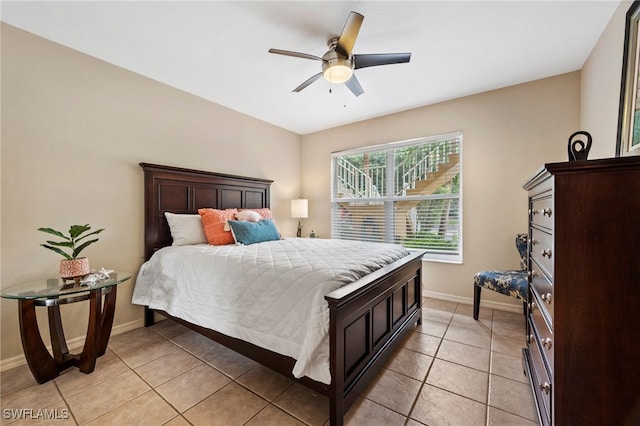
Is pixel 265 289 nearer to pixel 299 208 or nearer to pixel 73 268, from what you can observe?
pixel 73 268

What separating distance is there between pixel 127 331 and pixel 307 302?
2237 millimetres

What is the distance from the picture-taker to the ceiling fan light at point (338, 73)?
6.77 ft

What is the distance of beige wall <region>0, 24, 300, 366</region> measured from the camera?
77.3 inches

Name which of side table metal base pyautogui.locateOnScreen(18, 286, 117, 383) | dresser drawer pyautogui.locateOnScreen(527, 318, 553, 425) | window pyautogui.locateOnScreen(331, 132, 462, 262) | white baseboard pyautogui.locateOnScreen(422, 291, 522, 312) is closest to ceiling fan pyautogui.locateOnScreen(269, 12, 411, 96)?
window pyautogui.locateOnScreen(331, 132, 462, 262)

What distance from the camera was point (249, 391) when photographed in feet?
5.55

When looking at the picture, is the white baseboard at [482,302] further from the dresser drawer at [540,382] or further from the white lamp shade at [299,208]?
the white lamp shade at [299,208]

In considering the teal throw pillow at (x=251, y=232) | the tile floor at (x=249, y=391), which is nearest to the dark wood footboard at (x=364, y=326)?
the tile floor at (x=249, y=391)

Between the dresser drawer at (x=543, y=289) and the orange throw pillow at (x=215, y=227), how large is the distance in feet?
8.43

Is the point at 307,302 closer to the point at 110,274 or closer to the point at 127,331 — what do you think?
the point at 110,274

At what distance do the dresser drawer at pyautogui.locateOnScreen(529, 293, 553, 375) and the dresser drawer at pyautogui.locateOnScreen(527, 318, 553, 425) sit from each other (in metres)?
0.04

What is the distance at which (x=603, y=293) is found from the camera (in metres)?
0.90

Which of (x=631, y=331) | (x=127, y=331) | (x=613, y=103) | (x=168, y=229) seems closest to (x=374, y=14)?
(x=613, y=103)

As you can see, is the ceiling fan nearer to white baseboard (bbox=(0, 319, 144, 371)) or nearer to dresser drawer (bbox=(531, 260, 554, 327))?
dresser drawer (bbox=(531, 260, 554, 327))

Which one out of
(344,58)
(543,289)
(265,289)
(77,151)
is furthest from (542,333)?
(77,151)
